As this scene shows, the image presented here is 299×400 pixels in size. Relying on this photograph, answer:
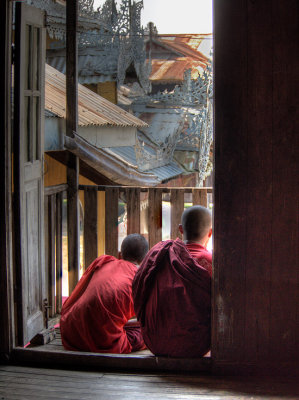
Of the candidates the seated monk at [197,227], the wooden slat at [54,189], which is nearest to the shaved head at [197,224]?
the seated monk at [197,227]

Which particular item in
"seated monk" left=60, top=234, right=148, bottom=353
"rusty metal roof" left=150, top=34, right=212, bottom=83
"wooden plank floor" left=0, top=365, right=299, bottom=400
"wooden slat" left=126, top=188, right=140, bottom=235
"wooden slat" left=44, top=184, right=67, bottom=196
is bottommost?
"wooden plank floor" left=0, top=365, right=299, bottom=400

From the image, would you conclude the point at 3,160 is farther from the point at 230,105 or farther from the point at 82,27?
the point at 82,27

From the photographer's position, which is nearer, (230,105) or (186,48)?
(230,105)

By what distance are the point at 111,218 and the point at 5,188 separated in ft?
6.28

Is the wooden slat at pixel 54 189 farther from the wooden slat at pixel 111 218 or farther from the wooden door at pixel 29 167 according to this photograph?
the wooden door at pixel 29 167

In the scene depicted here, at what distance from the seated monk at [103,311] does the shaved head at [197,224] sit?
0.44 metres

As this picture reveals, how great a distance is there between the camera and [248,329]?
8.48ft

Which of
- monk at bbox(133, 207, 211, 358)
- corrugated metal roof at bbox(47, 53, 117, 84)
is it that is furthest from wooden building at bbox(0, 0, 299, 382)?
corrugated metal roof at bbox(47, 53, 117, 84)

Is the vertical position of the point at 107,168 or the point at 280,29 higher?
the point at 280,29

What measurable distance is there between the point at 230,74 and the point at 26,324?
2006 millimetres

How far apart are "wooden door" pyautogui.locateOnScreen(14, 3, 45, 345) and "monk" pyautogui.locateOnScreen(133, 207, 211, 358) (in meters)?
0.80

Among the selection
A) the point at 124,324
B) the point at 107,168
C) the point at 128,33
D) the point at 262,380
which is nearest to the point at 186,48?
the point at 128,33

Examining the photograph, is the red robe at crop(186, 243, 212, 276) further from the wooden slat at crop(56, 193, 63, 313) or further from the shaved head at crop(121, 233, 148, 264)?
the wooden slat at crop(56, 193, 63, 313)

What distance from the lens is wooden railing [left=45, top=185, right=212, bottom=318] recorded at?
437 cm
